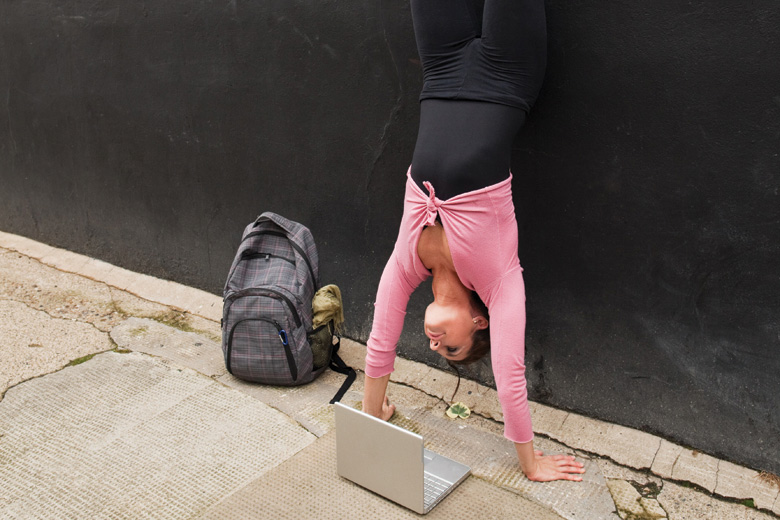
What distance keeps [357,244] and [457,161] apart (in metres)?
1.21

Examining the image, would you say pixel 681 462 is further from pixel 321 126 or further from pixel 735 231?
pixel 321 126

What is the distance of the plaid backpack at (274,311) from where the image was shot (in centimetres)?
329

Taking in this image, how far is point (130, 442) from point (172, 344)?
93 centimetres

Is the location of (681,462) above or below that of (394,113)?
below

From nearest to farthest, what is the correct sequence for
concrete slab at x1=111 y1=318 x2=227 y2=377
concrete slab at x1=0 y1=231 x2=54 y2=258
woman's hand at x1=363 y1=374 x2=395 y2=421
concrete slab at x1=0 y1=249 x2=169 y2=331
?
woman's hand at x1=363 y1=374 x2=395 y2=421 < concrete slab at x1=111 y1=318 x2=227 y2=377 < concrete slab at x1=0 y1=249 x2=169 y2=331 < concrete slab at x1=0 y1=231 x2=54 y2=258

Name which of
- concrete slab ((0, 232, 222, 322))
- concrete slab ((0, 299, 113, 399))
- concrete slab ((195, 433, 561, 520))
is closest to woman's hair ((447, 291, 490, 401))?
concrete slab ((195, 433, 561, 520))

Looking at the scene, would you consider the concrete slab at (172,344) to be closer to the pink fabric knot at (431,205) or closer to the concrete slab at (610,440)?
the pink fabric knot at (431,205)

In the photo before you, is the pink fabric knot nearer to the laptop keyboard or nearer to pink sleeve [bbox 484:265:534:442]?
pink sleeve [bbox 484:265:534:442]

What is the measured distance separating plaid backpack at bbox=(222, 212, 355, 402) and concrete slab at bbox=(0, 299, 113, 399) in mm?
886

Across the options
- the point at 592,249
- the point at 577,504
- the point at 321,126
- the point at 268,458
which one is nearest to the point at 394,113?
the point at 321,126

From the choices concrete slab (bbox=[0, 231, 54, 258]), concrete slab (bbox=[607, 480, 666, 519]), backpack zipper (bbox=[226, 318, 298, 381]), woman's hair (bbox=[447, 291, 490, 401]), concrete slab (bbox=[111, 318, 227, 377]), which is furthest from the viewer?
concrete slab (bbox=[0, 231, 54, 258])

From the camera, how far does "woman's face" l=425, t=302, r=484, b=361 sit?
8.82 feet

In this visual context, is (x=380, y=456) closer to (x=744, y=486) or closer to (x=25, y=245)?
(x=744, y=486)

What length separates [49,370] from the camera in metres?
3.51
